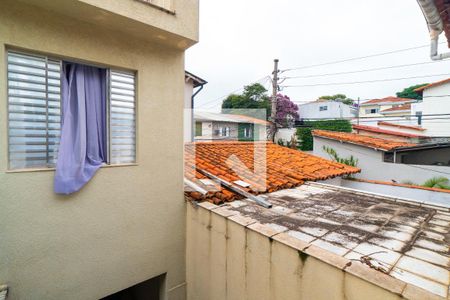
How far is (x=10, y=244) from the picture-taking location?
294 centimetres

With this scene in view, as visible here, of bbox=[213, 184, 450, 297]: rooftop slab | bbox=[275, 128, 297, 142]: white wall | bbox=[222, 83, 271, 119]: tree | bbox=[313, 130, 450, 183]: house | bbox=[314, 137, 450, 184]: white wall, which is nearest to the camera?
bbox=[213, 184, 450, 297]: rooftop slab

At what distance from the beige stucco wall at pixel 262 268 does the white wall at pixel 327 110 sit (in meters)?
32.7

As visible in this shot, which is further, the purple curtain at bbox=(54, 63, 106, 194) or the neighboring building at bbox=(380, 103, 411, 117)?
the neighboring building at bbox=(380, 103, 411, 117)

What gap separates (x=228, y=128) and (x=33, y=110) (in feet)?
78.9

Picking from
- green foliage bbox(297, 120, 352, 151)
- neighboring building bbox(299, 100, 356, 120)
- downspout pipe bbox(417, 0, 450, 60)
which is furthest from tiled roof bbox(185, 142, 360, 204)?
neighboring building bbox(299, 100, 356, 120)

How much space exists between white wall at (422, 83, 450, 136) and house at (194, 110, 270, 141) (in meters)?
16.6

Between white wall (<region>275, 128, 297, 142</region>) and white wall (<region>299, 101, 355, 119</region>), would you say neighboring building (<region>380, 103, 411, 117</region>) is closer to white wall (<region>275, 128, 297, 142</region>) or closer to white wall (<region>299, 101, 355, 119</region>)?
white wall (<region>299, 101, 355, 119</region>)

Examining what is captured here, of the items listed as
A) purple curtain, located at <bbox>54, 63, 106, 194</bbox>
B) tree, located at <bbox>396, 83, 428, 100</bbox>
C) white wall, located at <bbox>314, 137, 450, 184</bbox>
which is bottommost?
white wall, located at <bbox>314, 137, 450, 184</bbox>

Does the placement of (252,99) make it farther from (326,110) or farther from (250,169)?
(250,169)

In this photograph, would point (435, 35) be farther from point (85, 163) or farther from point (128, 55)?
point (85, 163)

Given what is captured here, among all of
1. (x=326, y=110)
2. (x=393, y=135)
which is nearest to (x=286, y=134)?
(x=326, y=110)

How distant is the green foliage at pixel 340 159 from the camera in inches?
562

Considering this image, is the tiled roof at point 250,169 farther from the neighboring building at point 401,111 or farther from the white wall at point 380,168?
the neighboring building at point 401,111

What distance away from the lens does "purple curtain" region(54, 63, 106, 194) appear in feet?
10.8
